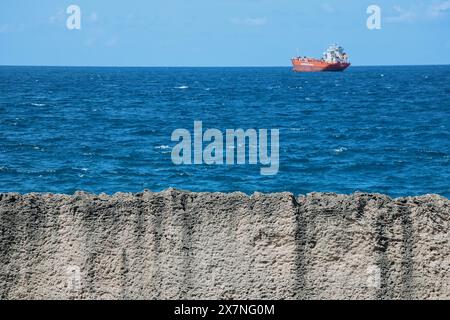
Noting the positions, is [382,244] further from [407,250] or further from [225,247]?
[225,247]

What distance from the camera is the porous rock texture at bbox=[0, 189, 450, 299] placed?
520 centimetres

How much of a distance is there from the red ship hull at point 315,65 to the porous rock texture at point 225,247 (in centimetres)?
15607

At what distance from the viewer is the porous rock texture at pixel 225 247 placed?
520cm

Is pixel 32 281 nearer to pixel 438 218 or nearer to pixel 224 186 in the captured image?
pixel 438 218

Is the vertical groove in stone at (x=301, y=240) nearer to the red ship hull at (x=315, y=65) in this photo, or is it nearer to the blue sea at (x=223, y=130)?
the blue sea at (x=223, y=130)

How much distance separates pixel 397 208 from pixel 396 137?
148ft

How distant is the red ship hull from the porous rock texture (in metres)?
156

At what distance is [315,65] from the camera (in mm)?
165875

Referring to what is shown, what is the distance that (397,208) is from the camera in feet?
17.3

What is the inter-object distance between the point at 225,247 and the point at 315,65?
536 feet
